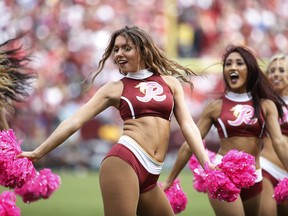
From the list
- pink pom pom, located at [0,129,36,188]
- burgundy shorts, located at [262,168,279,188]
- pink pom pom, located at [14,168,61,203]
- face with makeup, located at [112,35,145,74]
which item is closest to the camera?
pink pom pom, located at [0,129,36,188]

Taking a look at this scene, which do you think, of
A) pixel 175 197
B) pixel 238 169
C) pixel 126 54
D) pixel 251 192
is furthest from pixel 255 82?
pixel 238 169

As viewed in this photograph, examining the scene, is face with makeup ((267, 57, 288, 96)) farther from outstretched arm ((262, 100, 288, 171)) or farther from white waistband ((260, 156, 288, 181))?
outstretched arm ((262, 100, 288, 171))

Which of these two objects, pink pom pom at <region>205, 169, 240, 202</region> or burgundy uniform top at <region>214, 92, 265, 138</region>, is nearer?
pink pom pom at <region>205, 169, 240, 202</region>

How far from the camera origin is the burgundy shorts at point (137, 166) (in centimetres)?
505

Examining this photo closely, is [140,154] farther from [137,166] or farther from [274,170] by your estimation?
[274,170]

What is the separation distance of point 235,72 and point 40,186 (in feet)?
6.21

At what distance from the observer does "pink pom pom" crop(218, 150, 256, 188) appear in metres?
4.90

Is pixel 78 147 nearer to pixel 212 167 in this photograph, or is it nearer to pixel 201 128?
pixel 201 128

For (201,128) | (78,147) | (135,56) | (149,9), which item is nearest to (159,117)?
(135,56)

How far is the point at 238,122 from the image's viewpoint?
639cm

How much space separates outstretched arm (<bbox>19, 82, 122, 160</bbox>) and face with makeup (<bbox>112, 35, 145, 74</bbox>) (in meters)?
0.15

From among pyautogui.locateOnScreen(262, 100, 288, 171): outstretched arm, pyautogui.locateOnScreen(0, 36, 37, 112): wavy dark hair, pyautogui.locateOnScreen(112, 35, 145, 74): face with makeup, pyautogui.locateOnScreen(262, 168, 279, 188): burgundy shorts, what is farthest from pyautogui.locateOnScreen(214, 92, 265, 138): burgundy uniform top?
pyautogui.locateOnScreen(0, 36, 37, 112): wavy dark hair

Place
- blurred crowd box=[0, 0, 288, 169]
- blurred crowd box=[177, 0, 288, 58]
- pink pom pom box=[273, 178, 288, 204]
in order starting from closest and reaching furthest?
pink pom pom box=[273, 178, 288, 204], blurred crowd box=[0, 0, 288, 169], blurred crowd box=[177, 0, 288, 58]

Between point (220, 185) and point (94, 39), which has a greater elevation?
point (220, 185)
